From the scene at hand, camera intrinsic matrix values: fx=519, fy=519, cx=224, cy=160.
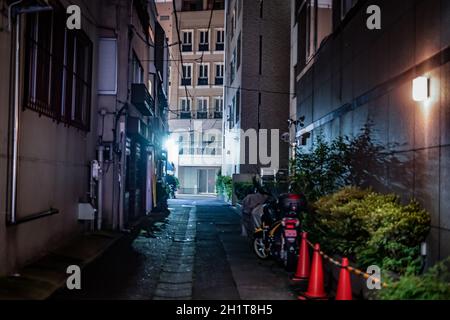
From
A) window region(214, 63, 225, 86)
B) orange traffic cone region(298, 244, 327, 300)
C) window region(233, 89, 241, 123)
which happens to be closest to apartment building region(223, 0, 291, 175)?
window region(233, 89, 241, 123)

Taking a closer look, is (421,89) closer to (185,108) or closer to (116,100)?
(116,100)

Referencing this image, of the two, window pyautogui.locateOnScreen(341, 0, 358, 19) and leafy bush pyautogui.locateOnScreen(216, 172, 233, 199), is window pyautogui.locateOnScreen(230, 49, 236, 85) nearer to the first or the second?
leafy bush pyautogui.locateOnScreen(216, 172, 233, 199)

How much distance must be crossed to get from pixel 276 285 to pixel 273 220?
2.89 m

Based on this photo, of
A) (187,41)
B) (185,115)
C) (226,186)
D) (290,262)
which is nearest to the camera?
(290,262)

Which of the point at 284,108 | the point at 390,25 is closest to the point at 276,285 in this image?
the point at 390,25

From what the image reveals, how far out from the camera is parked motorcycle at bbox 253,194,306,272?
10.3 meters

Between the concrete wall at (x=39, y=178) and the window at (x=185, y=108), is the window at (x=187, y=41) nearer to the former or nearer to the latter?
the window at (x=185, y=108)

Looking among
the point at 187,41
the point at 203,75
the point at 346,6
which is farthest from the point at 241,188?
the point at 187,41

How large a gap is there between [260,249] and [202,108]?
43.1 meters

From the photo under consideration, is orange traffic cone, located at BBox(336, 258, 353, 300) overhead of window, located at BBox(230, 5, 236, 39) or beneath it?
beneath

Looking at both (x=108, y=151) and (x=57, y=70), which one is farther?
(x=108, y=151)

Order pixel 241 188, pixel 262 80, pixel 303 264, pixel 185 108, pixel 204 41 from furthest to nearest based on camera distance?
pixel 185 108, pixel 204 41, pixel 262 80, pixel 241 188, pixel 303 264

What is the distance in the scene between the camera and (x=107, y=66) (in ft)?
54.6

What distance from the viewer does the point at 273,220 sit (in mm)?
11961
